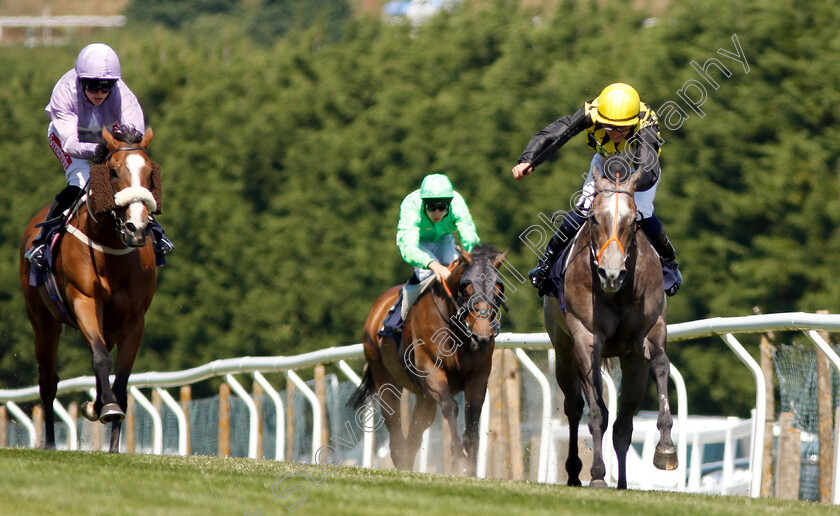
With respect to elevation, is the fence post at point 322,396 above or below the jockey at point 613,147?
below

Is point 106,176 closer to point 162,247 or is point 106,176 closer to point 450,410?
point 162,247

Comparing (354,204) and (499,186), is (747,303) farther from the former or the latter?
(354,204)

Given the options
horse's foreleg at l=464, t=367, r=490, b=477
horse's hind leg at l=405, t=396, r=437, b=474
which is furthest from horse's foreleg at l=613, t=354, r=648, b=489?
horse's hind leg at l=405, t=396, r=437, b=474

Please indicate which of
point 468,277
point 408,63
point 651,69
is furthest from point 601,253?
point 408,63

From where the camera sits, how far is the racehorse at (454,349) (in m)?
9.10

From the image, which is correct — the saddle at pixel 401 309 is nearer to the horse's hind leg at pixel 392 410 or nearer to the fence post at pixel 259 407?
the horse's hind leg at pixel 392 410

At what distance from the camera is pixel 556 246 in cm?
786

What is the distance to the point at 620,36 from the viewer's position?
83.5 ft

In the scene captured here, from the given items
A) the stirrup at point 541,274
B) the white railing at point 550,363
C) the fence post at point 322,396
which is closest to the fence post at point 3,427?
the white railing at point 550,363

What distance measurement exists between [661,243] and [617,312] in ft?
2.39

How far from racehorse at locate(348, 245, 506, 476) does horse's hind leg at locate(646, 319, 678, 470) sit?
1976 millimetres

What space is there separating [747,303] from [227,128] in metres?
13.4

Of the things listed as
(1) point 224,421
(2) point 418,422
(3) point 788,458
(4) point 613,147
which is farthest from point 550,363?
(1) point 224,421

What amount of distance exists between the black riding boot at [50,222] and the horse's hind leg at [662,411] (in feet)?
12.7
